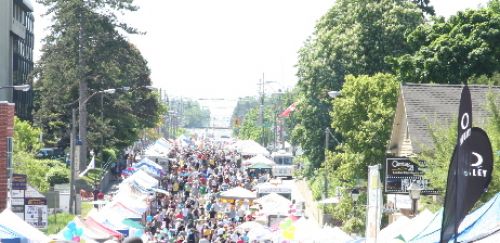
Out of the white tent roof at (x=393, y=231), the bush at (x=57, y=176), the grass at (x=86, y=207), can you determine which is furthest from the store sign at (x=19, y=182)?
the bush at (x=57, y=176)

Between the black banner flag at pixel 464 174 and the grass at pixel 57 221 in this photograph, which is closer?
the black banner flag at pixel 464 174

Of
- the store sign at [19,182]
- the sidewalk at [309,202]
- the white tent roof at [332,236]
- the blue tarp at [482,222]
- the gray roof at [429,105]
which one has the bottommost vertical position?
the sidewalk at [309,202]

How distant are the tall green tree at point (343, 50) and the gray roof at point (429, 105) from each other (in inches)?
668

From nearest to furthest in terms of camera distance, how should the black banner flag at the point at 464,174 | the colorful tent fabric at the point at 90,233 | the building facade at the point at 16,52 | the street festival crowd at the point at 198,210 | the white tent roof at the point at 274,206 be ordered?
the black banner flag at the point at 464,174
the colorful tent fabric at the point at 90,233
the street festival crowd at the point at 198,210
the white tent roof at the point at 274,206
the building facade at the point at 16,52

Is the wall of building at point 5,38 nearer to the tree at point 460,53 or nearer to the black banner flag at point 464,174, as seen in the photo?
the tree at point 460,53

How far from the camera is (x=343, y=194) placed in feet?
158

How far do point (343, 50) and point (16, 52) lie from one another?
4867 centimetres

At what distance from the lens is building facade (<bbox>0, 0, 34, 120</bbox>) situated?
93812 millimetres

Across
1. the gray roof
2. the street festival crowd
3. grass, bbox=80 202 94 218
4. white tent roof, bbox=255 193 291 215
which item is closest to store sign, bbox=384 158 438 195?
the gray roof

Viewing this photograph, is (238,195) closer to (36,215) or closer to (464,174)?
(36,215)

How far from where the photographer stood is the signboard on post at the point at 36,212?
117 ft

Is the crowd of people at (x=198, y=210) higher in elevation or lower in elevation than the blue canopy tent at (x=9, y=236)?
lower

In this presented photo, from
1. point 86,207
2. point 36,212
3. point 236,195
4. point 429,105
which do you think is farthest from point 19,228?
point 86,207

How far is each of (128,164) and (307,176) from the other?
2490cm
